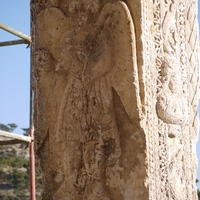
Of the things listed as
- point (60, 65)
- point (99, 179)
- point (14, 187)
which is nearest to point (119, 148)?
point (99, 179)

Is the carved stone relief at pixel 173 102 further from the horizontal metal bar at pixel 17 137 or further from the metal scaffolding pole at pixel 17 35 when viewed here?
the metal scaffolding pole at pixel 17 35

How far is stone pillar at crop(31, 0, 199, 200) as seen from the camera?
4.00 metres

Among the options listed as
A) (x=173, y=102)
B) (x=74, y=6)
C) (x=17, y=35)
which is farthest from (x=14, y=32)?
(x=173, y=102)

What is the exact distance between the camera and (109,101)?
160 inches

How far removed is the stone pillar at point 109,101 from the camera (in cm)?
400

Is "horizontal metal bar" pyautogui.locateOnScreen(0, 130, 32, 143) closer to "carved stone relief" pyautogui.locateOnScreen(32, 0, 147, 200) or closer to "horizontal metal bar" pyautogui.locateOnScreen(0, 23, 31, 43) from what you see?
"horizontal metal bar" pyautogui.locateOnScreen(0, 23, 31, 43)

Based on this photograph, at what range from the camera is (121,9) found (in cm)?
406

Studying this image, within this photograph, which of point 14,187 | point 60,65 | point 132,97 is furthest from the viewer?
point 14,187

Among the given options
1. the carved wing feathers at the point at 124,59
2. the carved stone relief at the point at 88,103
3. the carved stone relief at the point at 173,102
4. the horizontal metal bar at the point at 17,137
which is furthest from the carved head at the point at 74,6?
the horizontal metal bar at the point at 17,137

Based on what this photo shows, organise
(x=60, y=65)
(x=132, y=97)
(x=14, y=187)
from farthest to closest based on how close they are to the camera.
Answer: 1. (x=14, y=187)
2. (x=60, y=65)
3. (x=132, y=97)

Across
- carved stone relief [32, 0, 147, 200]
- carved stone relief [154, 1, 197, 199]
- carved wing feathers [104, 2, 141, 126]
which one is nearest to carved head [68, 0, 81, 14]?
carved stone relief [32, 0, 147, 200]

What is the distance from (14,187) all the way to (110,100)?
76.9 feet

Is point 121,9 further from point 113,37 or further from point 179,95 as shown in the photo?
point 179,95

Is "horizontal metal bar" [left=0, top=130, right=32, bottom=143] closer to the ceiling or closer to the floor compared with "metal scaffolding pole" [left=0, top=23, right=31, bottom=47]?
closer to the floor
